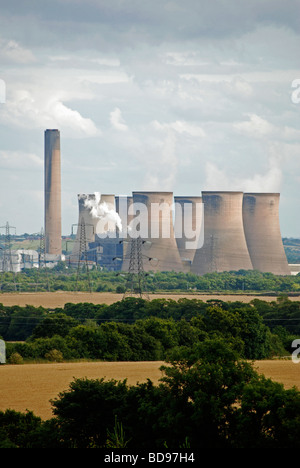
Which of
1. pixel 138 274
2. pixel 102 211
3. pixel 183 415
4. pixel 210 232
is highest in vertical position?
pixel 102 211

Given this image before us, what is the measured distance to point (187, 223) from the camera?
46.4m

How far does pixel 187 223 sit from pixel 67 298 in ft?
50.3

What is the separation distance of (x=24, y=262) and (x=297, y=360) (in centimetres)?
4483

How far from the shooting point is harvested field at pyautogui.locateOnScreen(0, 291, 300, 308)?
101 ft

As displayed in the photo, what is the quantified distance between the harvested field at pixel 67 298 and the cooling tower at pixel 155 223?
6064 millimetres

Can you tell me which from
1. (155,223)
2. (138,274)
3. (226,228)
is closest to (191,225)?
(155,223)

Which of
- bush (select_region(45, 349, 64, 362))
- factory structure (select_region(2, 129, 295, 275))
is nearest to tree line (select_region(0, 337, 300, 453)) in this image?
bush (select_region(45, 349, 64, 362))

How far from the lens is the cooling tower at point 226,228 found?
3891cm

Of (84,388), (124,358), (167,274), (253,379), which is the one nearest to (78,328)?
(124,358)
